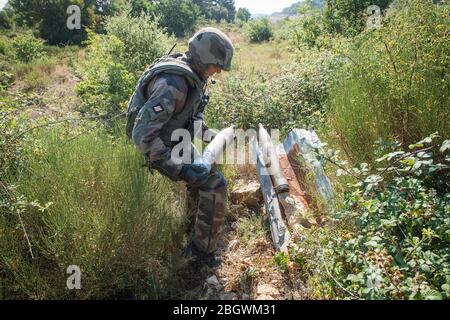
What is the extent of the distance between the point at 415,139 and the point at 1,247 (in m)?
3.19

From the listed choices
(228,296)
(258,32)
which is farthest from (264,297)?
(258,32)

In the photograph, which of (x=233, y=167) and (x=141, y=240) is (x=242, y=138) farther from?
(x=141, y=240)

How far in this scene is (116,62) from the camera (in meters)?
7.11

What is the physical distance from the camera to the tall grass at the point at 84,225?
218 centimetres

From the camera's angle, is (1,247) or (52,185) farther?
(52,185)

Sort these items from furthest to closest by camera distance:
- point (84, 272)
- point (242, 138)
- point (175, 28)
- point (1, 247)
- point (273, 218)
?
point (175, 28)
point (242, 138)
point (273, 218)
point (84, 272)
point (1, 247)

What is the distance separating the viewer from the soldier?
2.52 meters

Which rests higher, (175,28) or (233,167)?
(175,28)

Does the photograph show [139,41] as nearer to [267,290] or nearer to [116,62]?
[116,62]

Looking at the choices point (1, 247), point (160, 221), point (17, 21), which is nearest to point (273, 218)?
point (160, 221)

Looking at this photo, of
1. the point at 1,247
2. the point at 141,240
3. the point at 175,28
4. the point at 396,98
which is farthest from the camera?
the point at 175,28

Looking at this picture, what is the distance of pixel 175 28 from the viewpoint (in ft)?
99.6

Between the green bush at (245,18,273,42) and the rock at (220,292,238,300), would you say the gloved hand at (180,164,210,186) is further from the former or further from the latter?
the green bush at (245,18,273,42)
